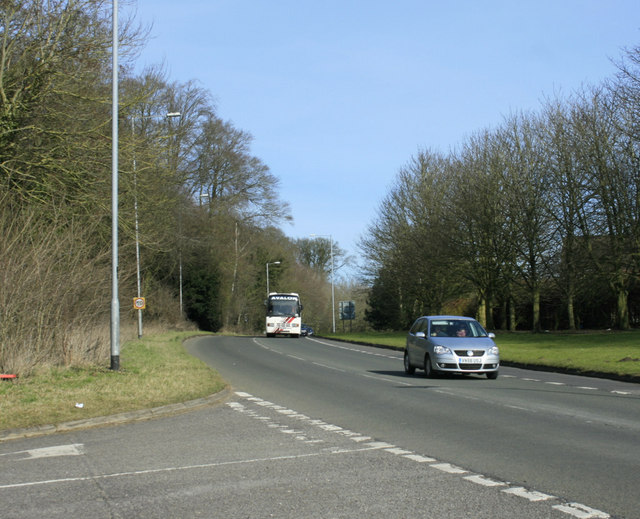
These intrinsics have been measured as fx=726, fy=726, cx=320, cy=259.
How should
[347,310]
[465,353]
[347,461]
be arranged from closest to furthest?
[347,461] < [465,353] < [347,310]

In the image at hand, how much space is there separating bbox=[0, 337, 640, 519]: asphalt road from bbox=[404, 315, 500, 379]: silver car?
161 inches

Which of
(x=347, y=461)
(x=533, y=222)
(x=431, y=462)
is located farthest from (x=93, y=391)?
(x=533, y=222)

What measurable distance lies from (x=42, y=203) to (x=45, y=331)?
17.6ft

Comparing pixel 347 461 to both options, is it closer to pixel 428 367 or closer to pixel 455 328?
pixel 428 367

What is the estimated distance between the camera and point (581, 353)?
84.0 feet

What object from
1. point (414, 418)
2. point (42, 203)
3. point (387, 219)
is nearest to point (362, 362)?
point (42, 203)

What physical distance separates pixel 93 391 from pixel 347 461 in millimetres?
7078

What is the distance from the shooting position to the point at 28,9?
19625mm

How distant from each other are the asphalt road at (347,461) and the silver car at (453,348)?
409 centimetres

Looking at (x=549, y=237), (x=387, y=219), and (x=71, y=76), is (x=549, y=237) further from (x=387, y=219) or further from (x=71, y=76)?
(x=71, y=76)

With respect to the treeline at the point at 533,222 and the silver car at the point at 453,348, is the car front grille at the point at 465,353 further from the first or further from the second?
the treeline at the point at 533,222

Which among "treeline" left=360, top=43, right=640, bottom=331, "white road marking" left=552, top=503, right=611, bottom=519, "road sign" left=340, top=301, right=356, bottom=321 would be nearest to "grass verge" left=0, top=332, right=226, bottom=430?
"white road marking" left=552, top=503, right=611, bottom=519

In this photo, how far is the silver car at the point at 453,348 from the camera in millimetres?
18484

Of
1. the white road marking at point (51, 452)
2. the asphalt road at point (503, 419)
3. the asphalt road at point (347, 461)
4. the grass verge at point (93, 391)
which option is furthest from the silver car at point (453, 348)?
the white road marking at point (51, 452)
